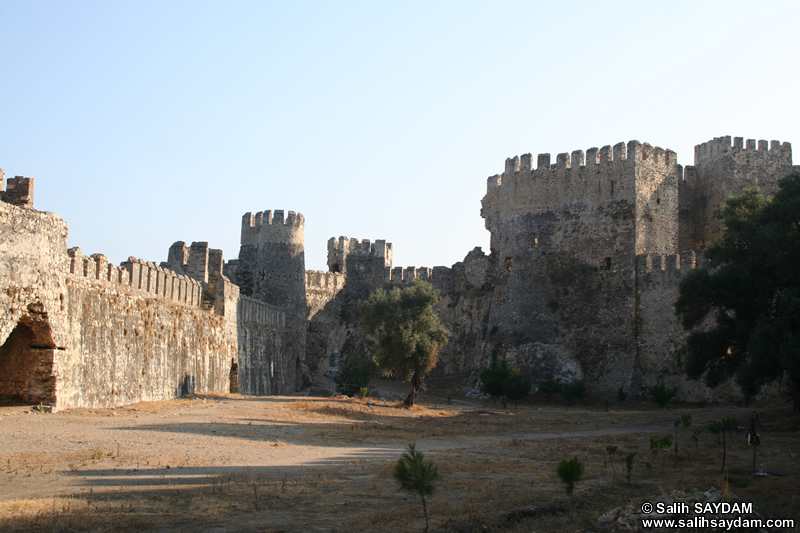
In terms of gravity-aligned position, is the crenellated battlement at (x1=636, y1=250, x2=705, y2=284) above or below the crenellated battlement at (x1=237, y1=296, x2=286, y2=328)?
above

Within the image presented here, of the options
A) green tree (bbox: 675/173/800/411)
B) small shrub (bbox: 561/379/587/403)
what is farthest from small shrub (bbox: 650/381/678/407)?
green tree (bbox: 675/173/800/411)

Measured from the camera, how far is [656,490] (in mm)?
11625

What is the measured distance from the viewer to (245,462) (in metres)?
12.1

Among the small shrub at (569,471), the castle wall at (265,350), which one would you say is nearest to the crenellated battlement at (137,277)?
the castle wall at (265,350)

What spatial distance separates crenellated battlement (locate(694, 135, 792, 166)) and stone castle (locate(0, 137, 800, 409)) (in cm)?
7

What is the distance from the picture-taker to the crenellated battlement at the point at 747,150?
36.8 m

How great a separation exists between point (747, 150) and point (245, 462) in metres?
31.9

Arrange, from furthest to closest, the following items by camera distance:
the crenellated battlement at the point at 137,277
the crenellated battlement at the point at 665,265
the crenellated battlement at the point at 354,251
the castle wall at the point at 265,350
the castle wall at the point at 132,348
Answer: the crenellated battlement at the point at 354,251 < the crenellated battlement at the point at 665,265 < the castle wall at the point at 265,350 < the crenellated battlement at the point at 137,277 < the castle wall at the point at 132,348

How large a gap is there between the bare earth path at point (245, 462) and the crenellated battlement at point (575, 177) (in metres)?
15.0

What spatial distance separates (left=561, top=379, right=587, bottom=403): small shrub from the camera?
3184cm

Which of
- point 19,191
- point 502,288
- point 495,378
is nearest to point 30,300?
point 19,191

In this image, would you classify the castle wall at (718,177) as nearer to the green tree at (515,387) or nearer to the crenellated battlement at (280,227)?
the green tree at (515,387)

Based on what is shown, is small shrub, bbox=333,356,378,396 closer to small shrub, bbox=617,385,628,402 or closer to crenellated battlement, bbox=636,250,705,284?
small shrub, bbox=617,385,628,402

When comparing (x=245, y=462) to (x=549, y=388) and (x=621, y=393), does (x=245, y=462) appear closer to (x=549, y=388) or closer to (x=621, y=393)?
(x=549, y=388)
